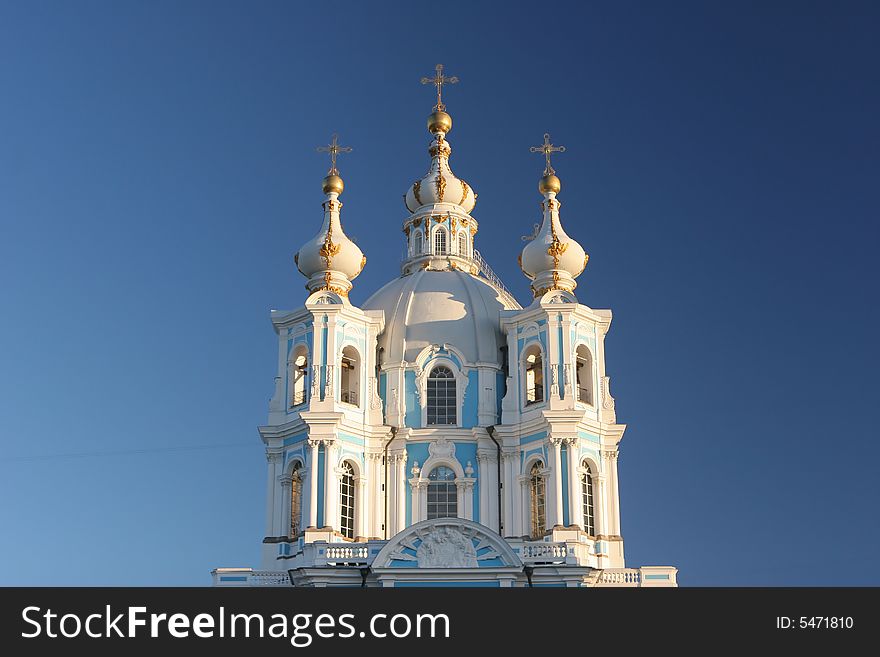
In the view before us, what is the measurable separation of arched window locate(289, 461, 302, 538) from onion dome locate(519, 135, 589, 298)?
10545 mm

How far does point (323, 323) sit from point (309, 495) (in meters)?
6.07

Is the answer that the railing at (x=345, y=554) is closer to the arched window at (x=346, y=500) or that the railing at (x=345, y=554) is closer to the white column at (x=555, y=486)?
the arched window at (x=346, y=500)

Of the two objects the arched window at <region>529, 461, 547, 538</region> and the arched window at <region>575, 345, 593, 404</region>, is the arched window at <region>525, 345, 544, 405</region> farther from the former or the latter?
the arched window at <region>529, 461, 547, 538</region>

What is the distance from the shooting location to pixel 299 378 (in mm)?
50531

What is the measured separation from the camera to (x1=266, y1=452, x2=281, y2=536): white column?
158 ft

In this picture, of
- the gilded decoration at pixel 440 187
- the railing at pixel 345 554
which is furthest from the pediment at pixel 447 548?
the gilded decoration at pixel 440 187

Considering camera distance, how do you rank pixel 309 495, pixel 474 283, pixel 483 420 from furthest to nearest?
pixel 474 283
pixel 483 420
pixel 309 495

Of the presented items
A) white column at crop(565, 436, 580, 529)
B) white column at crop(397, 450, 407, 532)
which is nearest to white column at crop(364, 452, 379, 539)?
white column at crop(397, 450, 407, 532)

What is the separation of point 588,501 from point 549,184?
12.5 meters

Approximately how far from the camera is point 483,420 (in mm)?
49969

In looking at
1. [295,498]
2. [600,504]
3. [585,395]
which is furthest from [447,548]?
[585,395]
